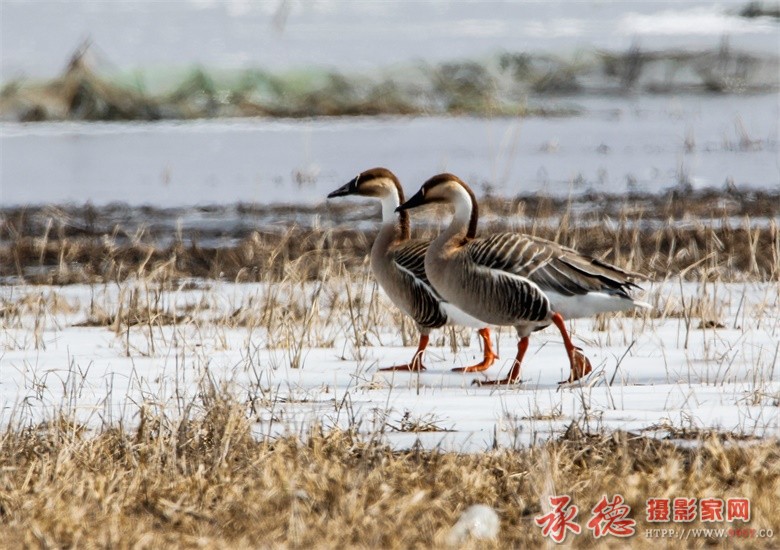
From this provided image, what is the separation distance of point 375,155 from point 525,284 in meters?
14.5

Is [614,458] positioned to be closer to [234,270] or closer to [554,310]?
[554,310]

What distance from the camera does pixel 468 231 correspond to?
6891 millimetres

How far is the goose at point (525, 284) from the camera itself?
21.0 ft

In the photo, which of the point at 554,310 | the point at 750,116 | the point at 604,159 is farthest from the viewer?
the point at 750,116

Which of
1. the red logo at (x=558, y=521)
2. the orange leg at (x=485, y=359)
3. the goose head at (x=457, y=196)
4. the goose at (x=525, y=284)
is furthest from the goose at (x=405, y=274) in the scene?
the red logo at (x=558, y=521)

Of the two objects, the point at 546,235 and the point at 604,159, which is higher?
the point at 604,159

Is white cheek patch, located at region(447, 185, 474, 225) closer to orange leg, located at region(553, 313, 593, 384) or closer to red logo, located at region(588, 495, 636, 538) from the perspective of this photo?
orange leg, located at region(553, 313, 593, 384)

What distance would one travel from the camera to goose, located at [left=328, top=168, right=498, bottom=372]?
6867mm

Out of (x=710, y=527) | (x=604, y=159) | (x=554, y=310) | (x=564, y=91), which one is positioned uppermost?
(x=564, y=91)

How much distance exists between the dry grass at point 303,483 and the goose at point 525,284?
4.90ft

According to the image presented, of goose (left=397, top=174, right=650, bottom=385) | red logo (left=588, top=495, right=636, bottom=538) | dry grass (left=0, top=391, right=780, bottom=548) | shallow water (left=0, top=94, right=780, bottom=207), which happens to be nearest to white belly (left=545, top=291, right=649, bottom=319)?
goose (left=397, top=174, right=650, bottom=385)

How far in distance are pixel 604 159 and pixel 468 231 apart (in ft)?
44.6

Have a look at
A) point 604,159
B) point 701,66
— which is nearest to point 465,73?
point 701,66

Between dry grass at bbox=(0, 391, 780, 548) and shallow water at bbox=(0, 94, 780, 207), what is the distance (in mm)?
9890
